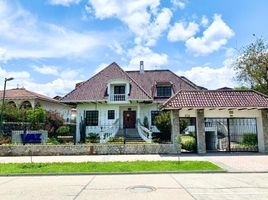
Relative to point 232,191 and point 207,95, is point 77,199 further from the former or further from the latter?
point 207,95

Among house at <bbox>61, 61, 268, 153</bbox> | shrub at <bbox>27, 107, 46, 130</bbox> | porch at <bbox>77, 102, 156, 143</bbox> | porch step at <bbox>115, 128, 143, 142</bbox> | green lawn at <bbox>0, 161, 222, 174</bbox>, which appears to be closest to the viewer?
green lawn at <bbox>0, 161, 222, 174</bbox>

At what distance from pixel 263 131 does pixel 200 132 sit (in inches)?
172

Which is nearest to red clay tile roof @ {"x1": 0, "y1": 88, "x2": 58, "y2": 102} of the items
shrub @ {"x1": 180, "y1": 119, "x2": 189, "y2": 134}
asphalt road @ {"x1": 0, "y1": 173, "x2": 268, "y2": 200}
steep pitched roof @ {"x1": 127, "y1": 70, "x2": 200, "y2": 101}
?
steep pitched roof @ {"x1": 127, "y1": 70, "x2": 200, "y2": 101}

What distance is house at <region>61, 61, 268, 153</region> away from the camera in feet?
61.2

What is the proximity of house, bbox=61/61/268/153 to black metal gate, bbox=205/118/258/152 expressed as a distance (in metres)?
0.07

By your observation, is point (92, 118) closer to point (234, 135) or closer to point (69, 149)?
point (69, 149)

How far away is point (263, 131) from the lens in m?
18.5

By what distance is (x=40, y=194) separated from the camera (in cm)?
788

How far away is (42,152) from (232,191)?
1377 cm

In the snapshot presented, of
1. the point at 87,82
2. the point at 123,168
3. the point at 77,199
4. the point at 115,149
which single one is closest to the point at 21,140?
the point at 115,149

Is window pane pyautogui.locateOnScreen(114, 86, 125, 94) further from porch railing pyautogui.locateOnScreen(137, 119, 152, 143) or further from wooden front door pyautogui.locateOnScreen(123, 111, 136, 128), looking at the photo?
porch railing pyautogui.locateOnScreen(137, 119, 152, 143)

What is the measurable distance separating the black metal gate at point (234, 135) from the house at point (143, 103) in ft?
0.22

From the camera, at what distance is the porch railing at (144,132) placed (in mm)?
24428

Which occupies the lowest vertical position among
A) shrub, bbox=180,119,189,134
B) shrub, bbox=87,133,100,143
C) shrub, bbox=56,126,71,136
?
shrub, bbox=87,133,100,143
